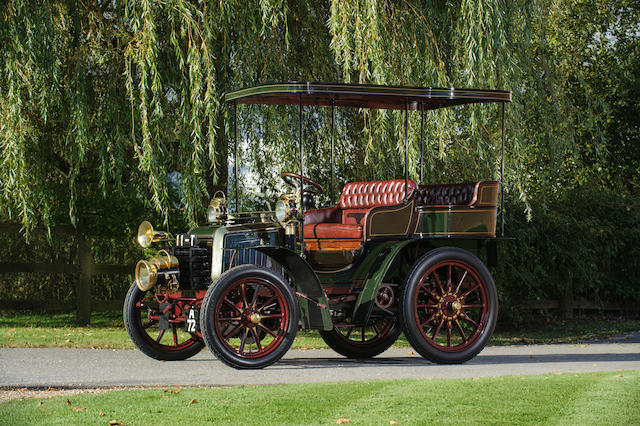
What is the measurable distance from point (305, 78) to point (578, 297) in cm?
654

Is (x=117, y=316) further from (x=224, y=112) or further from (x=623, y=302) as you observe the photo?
(x=623, y=302)

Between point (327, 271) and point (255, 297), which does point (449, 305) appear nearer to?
point (327, 271)

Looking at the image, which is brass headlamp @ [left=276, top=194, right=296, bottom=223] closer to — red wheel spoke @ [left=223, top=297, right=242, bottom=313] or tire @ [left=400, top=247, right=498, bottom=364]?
red wheel spoke @ [left=223, top=297, right=242, bottom=313]

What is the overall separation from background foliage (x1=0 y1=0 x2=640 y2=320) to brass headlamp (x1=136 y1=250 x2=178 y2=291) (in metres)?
1.86

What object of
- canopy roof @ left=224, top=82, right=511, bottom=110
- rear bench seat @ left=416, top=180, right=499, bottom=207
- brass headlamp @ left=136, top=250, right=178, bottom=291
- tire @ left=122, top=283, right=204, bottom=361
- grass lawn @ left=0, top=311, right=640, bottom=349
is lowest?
grass lawn @ left=0, top=311, right=640, bottom=349

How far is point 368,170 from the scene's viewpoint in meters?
12.6

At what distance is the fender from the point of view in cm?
798

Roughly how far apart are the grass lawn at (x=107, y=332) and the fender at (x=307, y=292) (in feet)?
9.18

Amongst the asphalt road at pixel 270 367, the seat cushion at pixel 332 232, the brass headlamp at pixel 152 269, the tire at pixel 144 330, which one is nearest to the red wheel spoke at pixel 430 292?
the asphalt road at pixel 270 367

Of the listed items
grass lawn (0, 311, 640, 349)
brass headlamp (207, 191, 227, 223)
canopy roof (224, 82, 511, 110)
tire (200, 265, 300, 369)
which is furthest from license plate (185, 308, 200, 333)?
grass lawn (0, 311, 640, 349)

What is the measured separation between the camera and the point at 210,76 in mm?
10219

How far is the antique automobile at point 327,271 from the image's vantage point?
7742mm

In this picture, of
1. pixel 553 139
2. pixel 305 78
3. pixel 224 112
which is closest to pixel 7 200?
pixel 224 112

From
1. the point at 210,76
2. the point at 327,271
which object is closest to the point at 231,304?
the point at 327,271
